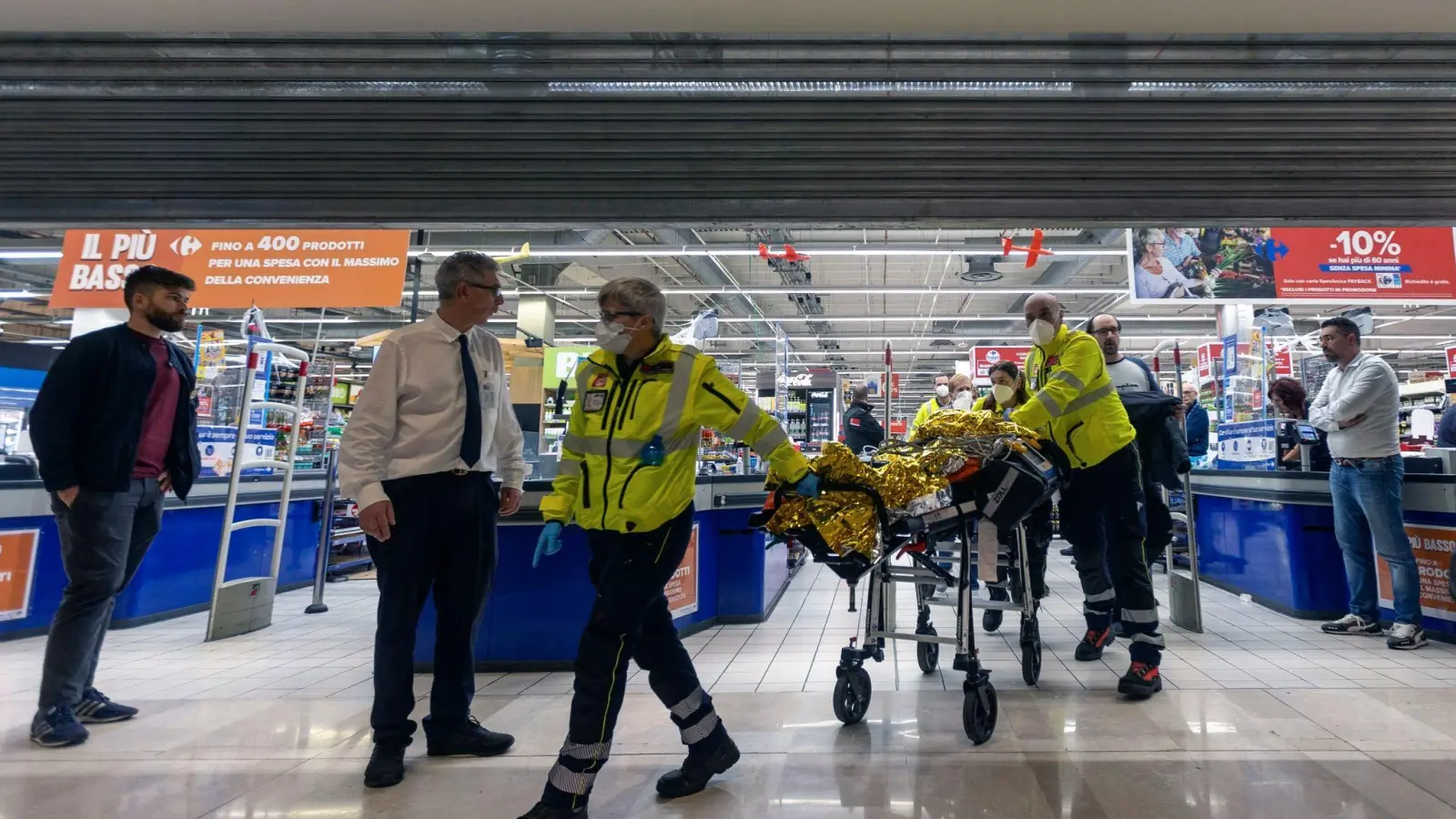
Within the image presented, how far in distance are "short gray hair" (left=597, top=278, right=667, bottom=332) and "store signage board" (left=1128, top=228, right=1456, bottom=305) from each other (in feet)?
23.5

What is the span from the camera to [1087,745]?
241 centimetres

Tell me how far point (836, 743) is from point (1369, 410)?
11.5 feet

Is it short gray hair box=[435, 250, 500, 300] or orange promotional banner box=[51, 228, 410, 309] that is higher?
orange promotional banner box=[51, 228, 410, 309]

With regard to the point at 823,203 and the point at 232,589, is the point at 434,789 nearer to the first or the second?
the point at 823,203

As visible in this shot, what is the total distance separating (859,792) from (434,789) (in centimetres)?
126

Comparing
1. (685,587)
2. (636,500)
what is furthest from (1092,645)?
(636,500)

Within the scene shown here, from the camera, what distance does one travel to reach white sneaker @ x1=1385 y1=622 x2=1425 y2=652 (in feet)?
12.1

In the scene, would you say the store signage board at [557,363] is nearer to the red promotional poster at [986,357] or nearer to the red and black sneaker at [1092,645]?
the red and black sneaker at [1092,645]

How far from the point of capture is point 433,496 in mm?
2324

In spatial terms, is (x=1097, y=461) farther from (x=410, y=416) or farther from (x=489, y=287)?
(x=410, y=416)

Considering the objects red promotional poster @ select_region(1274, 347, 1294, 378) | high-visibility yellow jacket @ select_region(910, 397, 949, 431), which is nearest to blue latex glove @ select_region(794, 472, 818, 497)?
high-visibility yellow jacket @ select_region(910, 397, 949, 431)

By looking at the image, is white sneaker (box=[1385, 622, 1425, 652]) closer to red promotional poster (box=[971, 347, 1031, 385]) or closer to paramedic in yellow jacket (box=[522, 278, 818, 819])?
paramedic in yellow jacket (box=[522, 278, 818, 819])

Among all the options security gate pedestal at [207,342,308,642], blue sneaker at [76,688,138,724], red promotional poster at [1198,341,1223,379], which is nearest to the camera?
blue sneaker at [76,688,138,724]

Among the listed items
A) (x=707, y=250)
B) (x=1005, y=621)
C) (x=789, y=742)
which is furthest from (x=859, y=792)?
(x=707, y=250)
